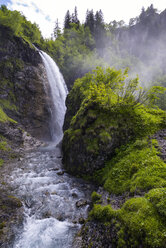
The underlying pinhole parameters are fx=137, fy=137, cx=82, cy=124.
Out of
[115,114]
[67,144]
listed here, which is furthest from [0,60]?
[115,114]

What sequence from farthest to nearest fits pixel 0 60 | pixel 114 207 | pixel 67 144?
pixel 0 60 → pixel 67 144 → pixel 114 207

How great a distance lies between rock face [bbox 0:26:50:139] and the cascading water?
10781 millimetres

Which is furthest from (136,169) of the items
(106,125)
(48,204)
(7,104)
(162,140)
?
(7,104)

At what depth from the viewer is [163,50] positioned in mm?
52781

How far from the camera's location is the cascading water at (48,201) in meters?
4.98

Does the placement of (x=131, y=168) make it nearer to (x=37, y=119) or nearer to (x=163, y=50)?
(x=37, y=119)

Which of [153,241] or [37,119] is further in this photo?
[37,119]

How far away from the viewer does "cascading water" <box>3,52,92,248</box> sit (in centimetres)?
498

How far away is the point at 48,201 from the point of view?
22.7 feet

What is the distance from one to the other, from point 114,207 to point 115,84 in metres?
7.65

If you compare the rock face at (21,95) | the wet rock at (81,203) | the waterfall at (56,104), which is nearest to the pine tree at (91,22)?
the waterfall at (56,104)

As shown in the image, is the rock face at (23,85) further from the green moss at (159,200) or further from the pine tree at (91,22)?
the pine tree at (91,22)

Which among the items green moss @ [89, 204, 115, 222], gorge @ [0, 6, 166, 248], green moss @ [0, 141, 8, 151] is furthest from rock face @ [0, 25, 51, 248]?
green moss @ [89, 204, 115, 222]

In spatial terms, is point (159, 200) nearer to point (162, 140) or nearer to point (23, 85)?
point (162, 140)
